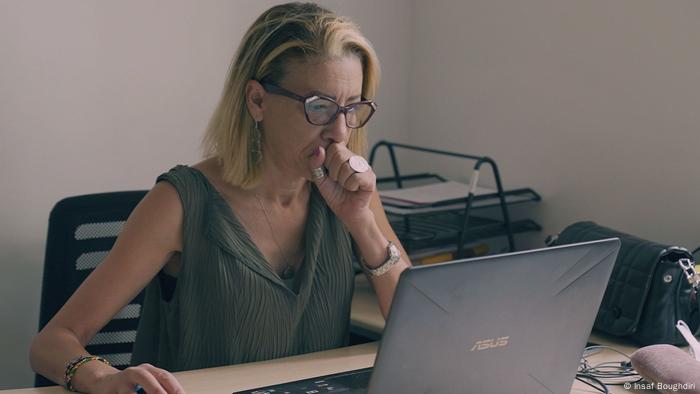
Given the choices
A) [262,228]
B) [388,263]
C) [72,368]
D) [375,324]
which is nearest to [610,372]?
[388,263]

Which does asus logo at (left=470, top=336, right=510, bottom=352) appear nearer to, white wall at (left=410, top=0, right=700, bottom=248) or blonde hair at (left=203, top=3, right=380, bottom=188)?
blonde hair at (left=203, top=3, right=380, bottom=188)

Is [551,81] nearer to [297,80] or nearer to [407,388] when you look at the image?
→ [297,80]

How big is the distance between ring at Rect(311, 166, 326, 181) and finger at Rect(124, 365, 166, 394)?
519 millimetres

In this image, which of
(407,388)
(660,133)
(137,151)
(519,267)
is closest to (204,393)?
(407,388)

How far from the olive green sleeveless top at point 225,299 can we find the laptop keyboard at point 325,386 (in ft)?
0.75

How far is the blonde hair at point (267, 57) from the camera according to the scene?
1688 millimetres

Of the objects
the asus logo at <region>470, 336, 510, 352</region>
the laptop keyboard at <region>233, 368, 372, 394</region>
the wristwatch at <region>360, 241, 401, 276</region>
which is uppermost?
the asus logo at <region>470, 336, 510, 352</region>

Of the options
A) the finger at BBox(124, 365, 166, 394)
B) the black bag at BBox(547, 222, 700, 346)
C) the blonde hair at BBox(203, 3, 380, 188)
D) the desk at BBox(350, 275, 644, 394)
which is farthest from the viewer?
the black bag at BBox(547, 222, 700, 346)

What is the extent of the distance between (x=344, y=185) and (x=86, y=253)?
582 millimetres

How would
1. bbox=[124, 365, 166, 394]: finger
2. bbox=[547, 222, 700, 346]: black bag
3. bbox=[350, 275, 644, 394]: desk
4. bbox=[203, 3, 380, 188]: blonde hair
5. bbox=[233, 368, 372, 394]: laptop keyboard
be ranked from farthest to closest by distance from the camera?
bbox=[547, 222, 700, 346]: black bag, bbox=[203, 3, 380, 188]: blonde hair, bbox=[350, 275, 644, 394]: desk, bbox=[233, 368, 372, 394]: laptop keyboard, bbox=[124, 365, 166, 394]: finger

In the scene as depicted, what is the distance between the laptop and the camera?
Answer: 1171mm

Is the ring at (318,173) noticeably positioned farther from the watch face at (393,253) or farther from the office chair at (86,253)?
the office chair at (86,253)

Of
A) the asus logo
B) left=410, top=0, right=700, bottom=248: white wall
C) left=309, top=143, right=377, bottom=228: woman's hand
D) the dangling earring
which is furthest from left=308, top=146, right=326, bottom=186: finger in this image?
left=410, top=0, right=700, bottom=248: white wall

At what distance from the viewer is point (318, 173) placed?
1738 millimetres
